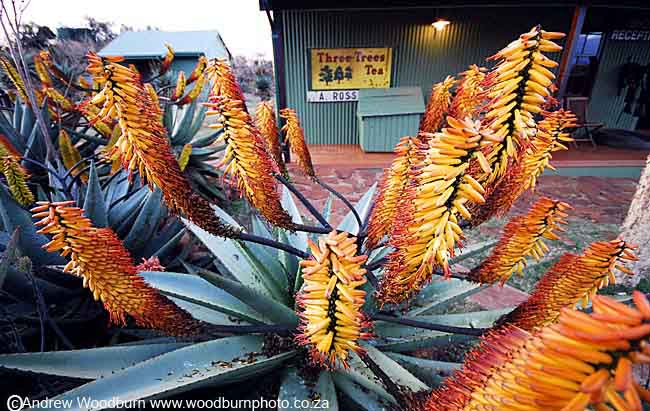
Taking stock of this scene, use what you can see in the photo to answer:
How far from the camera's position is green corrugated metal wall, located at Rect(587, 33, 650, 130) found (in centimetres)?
808

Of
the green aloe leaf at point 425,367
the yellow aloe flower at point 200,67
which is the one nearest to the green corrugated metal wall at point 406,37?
the yellow aloe flower at point 200,67

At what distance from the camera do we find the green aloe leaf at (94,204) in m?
1.68

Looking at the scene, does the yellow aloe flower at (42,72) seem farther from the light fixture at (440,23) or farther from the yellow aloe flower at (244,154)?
the light fixture at (440,23)

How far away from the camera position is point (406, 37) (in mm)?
7531

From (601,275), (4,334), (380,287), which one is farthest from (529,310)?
(4,334)

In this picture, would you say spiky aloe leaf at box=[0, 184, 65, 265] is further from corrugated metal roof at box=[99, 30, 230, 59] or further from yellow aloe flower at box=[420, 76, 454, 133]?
corrugated metal roof at box=[99, 30, 230, 59]

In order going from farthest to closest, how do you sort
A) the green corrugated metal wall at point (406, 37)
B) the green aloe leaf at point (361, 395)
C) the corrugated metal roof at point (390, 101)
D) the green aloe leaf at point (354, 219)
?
the green corrugated metal wall at point (406, 37), the corrugated metal roof at point (390, 101), the green aloe leaf at point (354, 219), the green aloe leaf at point (361, 395)

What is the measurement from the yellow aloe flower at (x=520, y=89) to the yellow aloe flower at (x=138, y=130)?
63 centimetres

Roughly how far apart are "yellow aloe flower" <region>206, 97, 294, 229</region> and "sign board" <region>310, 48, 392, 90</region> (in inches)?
289

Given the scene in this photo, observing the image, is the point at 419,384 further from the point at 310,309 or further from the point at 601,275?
the point at 310,309

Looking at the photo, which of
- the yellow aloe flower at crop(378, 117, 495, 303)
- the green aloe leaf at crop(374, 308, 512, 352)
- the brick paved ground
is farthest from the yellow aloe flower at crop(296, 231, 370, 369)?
the brick paved ground

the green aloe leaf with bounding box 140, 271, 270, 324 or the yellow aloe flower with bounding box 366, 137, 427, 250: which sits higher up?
the yellow aloe flower with bounding box 366, 137, 427, 250

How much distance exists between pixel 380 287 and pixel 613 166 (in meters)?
7.59

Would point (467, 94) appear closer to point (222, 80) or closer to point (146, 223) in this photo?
point (222, 80)
